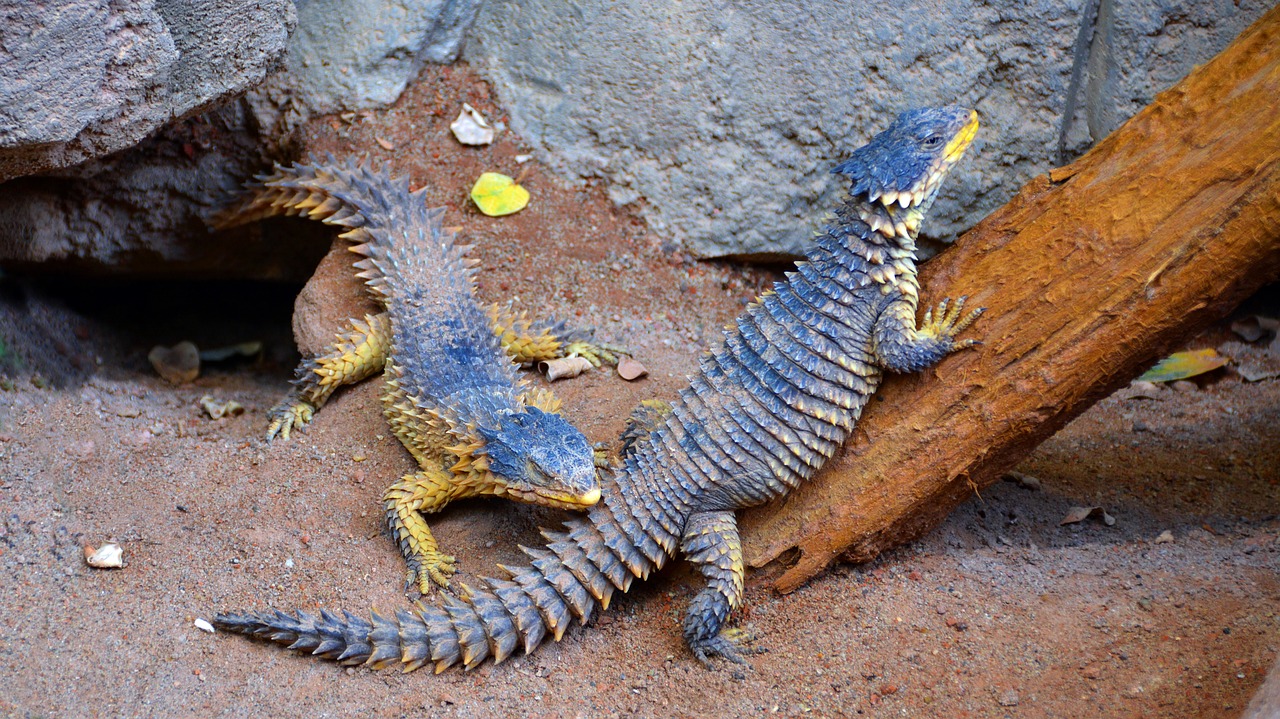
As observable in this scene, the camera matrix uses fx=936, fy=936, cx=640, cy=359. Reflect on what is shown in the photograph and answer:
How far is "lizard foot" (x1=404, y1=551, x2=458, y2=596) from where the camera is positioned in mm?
4312

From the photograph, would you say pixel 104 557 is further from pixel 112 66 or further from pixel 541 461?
pixel 112 66

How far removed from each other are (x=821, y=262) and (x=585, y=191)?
2.53m

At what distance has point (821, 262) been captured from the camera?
13.5 feet

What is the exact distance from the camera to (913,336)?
3.89 meters

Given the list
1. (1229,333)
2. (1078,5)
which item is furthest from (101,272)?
(1229,333)

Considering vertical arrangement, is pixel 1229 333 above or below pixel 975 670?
above

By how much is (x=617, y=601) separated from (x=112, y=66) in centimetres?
326

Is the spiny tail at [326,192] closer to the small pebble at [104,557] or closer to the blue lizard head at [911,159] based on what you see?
the small pebble at [104,557]

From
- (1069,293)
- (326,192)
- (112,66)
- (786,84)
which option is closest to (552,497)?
(1069,293)

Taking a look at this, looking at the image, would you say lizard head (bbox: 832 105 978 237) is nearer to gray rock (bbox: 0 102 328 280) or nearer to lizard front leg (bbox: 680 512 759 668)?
lizard front leg (bbox: 680 512 759 668)

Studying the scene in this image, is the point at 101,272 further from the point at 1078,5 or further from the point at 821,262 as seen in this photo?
the point at 1078,5

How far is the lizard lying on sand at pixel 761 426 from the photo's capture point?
3.91 m

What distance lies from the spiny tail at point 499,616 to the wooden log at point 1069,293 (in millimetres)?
660

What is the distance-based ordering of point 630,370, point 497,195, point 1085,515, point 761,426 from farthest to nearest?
point 497,195 → point 630,370 → point 1085,515 → point 761,426
